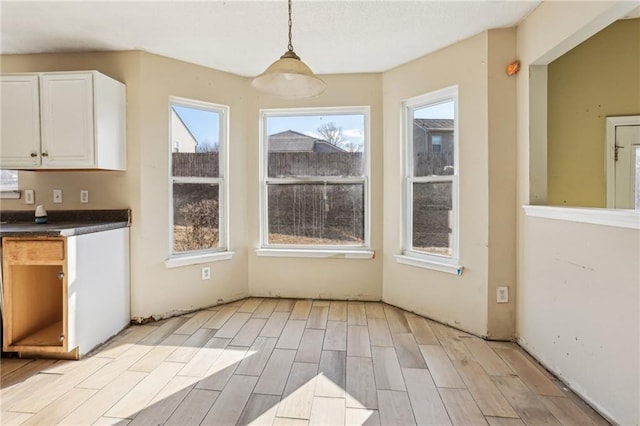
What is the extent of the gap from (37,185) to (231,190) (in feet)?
5.59

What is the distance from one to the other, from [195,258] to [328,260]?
136 cm

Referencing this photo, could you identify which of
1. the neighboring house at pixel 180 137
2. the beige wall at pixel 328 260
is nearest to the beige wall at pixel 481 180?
the beige wall at pixel 328 260

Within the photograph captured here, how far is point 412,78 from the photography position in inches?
122

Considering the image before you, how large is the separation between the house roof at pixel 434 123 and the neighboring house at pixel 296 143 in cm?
83

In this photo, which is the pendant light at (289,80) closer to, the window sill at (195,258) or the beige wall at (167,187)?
the beige wall at (167,187)

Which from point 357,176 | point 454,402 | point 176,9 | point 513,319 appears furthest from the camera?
point 357,176

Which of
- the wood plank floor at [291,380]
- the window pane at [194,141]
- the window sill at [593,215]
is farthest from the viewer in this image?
the window pane at [194,141]

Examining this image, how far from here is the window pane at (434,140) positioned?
9.64ft

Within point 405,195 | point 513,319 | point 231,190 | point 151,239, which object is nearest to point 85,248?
point 151,239

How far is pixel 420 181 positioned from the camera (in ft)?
10.3

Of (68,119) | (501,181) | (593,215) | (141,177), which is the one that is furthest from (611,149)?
(68,119)

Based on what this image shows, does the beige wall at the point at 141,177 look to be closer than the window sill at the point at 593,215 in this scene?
No

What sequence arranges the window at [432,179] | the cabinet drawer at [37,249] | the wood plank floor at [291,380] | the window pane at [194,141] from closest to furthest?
the wood plank floor at [291,380] → the cabinet drawer at [37,249] → the window at [432,179] → the window pane at [194,141]

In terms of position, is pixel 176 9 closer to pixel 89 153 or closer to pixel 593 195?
pixel 89 153
